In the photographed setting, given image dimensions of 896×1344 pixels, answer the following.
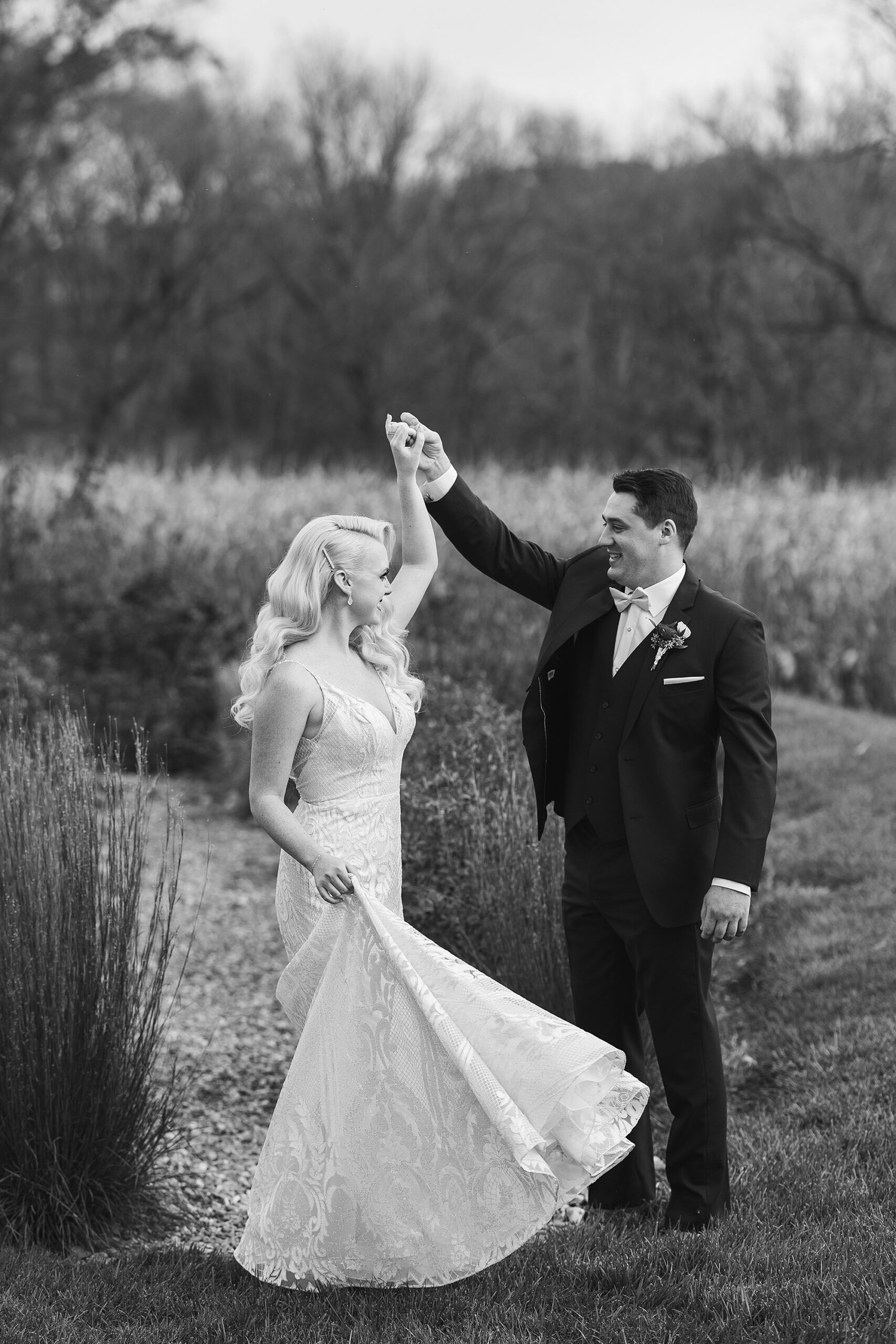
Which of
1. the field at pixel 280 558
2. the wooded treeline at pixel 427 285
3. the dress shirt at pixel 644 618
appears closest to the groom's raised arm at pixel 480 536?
the dress shirt at pixel 644 618

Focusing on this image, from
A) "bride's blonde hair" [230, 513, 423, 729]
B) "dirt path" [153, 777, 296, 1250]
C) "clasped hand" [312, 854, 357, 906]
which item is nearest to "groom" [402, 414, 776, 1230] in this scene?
"bride's blonde hair" [230, 513, 423, 729]

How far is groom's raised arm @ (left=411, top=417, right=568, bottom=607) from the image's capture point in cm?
383

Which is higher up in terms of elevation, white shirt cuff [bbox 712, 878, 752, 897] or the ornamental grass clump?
white shirt cuff [bbox 712, 878, 752, 897]

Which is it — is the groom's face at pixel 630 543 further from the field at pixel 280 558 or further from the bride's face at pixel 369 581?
the field at pixel 280 558

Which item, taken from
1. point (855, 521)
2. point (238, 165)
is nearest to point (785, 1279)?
point (855, 521)

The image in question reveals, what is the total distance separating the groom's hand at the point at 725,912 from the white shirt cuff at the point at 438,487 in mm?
1316

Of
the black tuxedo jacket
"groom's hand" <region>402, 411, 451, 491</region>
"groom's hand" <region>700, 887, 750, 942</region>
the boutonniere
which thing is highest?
"groom's hand" <region>402, 411, 451, 491</region>

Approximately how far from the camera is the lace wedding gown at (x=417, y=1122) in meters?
3.17

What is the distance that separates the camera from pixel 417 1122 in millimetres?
3205

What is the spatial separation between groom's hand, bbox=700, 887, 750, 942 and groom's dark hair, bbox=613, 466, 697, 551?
93 cm

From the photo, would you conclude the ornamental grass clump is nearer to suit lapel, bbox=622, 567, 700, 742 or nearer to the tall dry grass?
suit lapel, bbox=622, 567, 700, 742

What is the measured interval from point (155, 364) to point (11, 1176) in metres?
30.9

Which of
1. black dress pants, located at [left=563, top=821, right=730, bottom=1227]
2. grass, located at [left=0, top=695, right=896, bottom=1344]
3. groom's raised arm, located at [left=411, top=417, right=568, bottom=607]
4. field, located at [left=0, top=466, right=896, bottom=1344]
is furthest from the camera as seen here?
groom's raised arm, located at [left=411, top=417, right=568, bottom=607]

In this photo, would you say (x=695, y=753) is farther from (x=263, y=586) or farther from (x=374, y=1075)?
(x=263, y=586)
